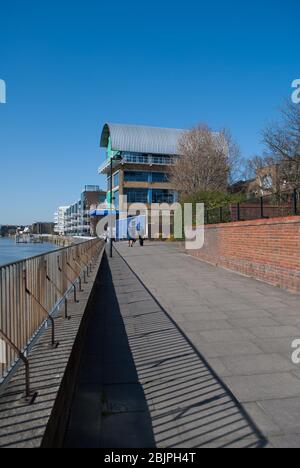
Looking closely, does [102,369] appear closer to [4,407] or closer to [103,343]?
[103,343]

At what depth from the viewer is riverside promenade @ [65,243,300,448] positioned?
10.6 feet

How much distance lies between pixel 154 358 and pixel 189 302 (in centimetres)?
386

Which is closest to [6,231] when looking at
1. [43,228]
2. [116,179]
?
[43,228]

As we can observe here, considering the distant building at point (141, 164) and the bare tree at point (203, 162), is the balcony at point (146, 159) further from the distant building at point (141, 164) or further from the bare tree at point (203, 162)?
the bare tree at point (203, 162)

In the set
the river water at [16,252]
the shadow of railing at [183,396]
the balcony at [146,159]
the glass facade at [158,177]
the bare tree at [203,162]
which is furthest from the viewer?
the glass facade at [158,177]

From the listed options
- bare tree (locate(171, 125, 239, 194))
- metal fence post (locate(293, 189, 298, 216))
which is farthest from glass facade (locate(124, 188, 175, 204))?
metal fence post (locate(293, 189, 298, 216))

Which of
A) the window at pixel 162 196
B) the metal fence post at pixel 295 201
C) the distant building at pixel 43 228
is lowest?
the metal fence post at pixel 295 201

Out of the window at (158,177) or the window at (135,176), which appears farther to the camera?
the window at (158,177)

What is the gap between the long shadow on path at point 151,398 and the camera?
3.15m

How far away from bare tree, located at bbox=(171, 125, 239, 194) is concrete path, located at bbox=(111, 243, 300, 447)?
2680cm

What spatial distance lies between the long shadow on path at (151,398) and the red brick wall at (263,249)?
15.7ft

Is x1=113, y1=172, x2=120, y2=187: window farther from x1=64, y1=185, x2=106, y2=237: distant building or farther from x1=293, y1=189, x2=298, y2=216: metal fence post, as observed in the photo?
x1=293, y1=189, x2=298, y2=216: metal fence post

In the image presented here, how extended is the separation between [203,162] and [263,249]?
25.0 metres

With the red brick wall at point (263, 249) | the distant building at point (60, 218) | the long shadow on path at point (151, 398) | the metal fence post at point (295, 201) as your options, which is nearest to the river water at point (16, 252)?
the long shadow on path at point (151, 398)
